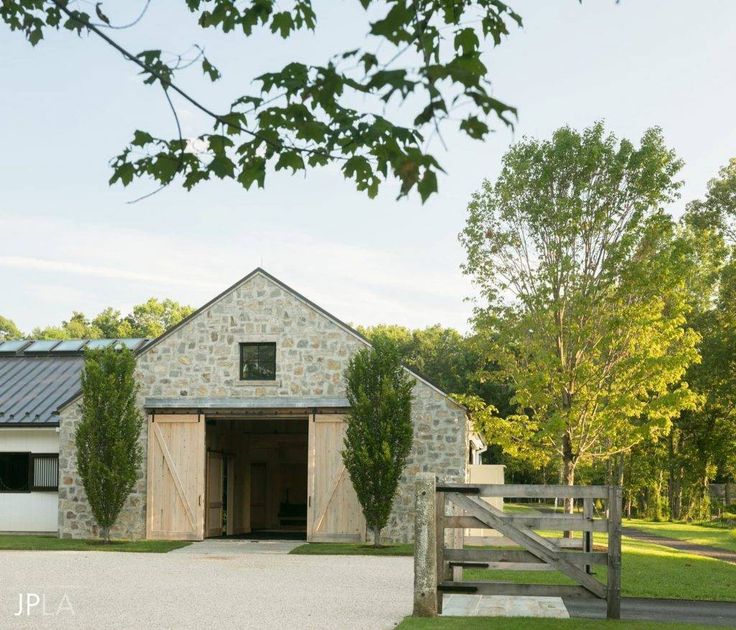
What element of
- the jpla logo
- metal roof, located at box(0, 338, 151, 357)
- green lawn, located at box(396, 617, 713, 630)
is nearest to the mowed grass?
green lawn, located at box(396, 617, 713, 630)

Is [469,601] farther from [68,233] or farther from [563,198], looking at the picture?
[68,233]

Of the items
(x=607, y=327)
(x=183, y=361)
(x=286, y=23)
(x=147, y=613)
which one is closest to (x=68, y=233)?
(x=183, y=361)

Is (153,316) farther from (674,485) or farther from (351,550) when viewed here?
(351,550)

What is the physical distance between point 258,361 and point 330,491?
11.1ft

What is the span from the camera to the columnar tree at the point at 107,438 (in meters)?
22.8

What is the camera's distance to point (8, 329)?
271ft

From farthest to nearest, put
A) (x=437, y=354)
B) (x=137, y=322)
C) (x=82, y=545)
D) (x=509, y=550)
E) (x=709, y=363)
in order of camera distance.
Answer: (x=137, y=322) → (x=437, y=354) → (x=709, y=363) → (x=82, y=545) → (x=509, y=550)

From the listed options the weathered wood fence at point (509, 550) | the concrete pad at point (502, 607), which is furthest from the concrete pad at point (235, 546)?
the weathered wood fence at point (509, 550)

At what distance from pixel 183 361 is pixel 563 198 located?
9.41 metres

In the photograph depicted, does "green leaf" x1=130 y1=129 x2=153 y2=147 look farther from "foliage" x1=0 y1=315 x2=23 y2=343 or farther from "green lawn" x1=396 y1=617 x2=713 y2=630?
"foliage" x1=0 y1=315 x2=23 y2=343

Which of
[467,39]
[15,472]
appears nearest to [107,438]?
[15,472]

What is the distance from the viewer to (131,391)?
23.5 meters

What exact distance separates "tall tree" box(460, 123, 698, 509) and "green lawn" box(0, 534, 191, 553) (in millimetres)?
7611

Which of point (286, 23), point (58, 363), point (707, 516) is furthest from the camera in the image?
point (707, 516)
